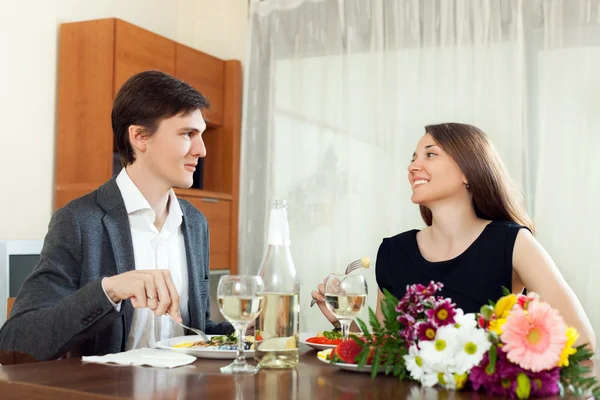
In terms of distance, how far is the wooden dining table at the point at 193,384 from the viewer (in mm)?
1097

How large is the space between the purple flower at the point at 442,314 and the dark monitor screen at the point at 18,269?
2541mm

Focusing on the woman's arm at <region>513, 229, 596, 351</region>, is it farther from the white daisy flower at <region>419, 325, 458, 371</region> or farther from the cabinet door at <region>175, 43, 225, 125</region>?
the cabinet door at <region>175, 43, 225, 125</region>

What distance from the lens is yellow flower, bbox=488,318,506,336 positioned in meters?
1.11

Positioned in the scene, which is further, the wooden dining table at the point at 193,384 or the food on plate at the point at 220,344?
the food on plate at the point at 220,344

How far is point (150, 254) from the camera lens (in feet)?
6.34

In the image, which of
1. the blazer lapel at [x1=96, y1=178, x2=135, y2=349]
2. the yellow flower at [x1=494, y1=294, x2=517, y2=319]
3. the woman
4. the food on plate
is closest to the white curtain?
the woman

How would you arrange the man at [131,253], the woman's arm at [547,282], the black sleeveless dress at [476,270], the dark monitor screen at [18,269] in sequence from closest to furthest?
→ the man at [131,253] < the woman's arm at [547,282] < the black sleeveless dress at [476,270] < the dark monitor screen at [18,269]

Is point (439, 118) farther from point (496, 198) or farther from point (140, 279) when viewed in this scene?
point (140, 279)

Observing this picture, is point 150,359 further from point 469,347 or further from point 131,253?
point 469,347

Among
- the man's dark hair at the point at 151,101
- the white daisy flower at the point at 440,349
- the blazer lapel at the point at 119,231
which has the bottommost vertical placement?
the white daisy flower at the point at 440,349

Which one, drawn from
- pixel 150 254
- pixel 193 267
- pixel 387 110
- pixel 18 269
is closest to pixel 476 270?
pixel 193 267

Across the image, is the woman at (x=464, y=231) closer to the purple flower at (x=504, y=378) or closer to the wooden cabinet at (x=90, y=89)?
the purple flower at (x=504, y=378)

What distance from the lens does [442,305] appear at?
1.17 meters

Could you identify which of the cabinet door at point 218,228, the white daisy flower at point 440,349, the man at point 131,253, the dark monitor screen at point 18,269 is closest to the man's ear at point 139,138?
the man at point 131,253
